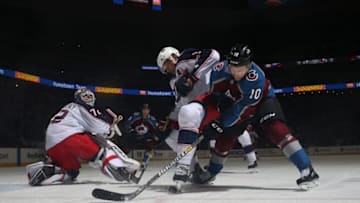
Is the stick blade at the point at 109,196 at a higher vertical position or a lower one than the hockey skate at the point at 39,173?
higher

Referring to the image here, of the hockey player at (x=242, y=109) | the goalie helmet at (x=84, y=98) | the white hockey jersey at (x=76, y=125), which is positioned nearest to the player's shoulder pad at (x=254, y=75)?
the hockey player at (x=242, y=109)

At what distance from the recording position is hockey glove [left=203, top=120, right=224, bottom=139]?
3.09 metres

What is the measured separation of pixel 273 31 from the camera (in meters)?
18.3

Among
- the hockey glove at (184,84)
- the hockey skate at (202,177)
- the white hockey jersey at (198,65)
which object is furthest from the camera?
the hockey skate at (202,177)

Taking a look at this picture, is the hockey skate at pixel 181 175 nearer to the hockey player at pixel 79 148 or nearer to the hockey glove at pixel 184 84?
the hockey glove at pixel 184 84

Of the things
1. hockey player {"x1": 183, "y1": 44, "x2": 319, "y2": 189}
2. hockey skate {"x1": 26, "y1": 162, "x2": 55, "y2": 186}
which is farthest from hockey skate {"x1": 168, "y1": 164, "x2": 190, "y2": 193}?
hockey skate {"x1": 26, "y1": 162, "x2": 55, "y2": 186}

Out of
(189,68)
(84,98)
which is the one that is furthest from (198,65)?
(84,98)

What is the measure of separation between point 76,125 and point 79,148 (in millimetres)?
212

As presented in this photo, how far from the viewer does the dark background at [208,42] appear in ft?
50.4

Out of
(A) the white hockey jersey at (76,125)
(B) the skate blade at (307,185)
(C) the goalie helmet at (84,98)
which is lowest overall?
(B) the skate blade at (307,185)

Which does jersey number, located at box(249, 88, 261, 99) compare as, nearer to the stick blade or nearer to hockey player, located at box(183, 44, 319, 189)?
hockey player, located at box(183, 44, 319, 189)

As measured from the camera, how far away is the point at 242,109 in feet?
10.1

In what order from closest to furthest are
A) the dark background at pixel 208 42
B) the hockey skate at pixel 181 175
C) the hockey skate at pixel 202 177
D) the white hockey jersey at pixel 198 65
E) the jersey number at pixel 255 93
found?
the hockey skate at pixel 181 175, the jersey number at pixel 255 93, the white hockey jersey at pixel 198 65, the hockey skate at pixel 202 177, the dark background at pixel 208 42

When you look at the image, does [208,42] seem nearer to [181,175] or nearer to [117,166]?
[117,166]
